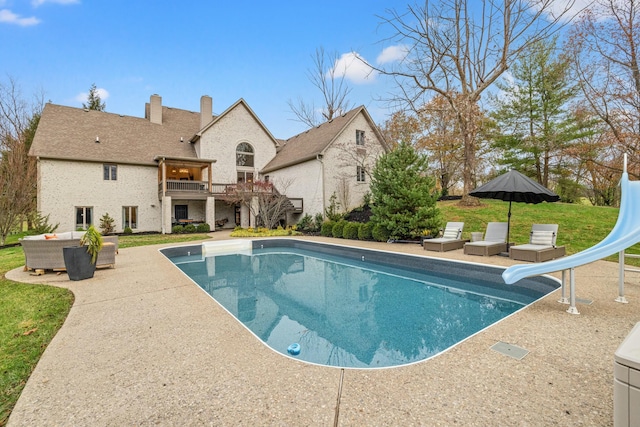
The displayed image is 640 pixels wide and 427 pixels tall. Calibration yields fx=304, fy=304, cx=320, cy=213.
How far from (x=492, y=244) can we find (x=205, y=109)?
21.4 metres

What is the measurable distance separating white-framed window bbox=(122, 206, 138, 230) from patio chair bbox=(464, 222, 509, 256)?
1935 centimetres

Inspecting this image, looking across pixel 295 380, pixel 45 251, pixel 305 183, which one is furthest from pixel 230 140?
pixel 295 380

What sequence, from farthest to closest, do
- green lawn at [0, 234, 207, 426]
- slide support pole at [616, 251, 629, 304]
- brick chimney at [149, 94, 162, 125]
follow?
brick chimney at [149, 94, 162, 125], slide support pole at [616, 251, 629, 304], green lawn at [0, 234, 207, 426]

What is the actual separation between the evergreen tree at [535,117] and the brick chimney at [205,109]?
71.8 feet

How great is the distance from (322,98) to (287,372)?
1229 inches

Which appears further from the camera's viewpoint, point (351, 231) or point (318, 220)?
point (318, 220)

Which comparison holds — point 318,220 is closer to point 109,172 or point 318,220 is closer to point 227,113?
point 227,113

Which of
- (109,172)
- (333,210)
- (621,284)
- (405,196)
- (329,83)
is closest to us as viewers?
(621,284)

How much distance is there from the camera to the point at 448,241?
1048 cm

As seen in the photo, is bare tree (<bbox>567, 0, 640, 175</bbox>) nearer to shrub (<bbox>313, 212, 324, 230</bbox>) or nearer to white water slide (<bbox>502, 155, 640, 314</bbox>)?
white water slide (<bbox>502, 155, 640, 314</bbox>)

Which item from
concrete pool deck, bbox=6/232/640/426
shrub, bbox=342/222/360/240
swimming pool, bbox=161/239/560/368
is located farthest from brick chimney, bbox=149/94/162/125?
concrete pool deck, bbox=6/232/640/426

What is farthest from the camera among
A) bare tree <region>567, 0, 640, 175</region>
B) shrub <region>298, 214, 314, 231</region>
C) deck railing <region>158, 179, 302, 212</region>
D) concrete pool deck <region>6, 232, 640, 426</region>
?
shrub <region>298, 214, 314, 231</region>

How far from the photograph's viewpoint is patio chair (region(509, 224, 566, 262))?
26.9ft

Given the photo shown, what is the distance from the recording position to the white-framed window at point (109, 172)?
61.5 feet
